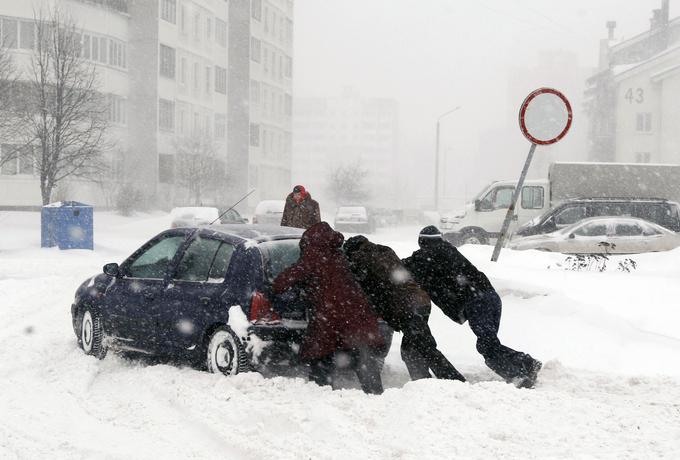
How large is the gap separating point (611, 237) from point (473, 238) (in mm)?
5972

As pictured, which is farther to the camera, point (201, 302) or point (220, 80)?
point (220, 80)

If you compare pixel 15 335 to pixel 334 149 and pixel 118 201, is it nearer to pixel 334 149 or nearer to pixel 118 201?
pixel 118 201

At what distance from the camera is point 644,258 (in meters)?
15.0

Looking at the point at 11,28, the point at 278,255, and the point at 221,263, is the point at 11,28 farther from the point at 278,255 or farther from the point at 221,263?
the point at 278,255

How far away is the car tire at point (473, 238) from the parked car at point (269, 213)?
10.5m

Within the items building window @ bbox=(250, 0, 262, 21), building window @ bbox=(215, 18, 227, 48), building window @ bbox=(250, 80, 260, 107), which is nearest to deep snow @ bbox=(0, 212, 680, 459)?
building window @ bbox=(215, 18, 227, 48)

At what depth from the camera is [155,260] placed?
8.95 m

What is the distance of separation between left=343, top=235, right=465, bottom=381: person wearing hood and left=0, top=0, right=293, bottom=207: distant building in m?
33.5

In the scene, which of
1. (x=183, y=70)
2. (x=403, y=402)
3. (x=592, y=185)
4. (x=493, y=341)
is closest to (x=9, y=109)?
(x=183, y=70)

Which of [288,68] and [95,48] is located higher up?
[288,68]

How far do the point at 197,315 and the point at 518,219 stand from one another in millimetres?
16192

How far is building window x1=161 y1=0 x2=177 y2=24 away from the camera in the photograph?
55.0 m

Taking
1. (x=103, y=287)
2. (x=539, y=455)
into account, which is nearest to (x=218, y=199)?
(x=103, y=287)

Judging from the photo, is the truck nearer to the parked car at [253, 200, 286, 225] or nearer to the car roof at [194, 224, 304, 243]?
the parked car at [253, 200, 286, 225]
